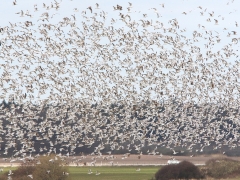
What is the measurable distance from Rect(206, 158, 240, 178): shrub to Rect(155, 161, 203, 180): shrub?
1.64m

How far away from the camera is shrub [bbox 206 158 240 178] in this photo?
56.2 meters

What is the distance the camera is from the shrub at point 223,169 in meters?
56.2

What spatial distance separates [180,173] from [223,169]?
4.01 metres

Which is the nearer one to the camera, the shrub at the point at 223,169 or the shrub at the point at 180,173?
the shrub at the point at 180,173

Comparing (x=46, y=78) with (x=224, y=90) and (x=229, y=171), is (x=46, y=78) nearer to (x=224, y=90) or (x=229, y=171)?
(x=224, y=90)

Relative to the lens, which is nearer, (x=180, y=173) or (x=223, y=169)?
(x=180, y=173)

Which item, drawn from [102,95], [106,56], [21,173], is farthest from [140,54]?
[21,173]

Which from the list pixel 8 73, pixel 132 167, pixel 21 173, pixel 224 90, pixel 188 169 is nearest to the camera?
pixel 8 73

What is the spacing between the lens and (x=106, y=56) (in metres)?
44.1

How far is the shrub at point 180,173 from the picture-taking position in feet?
180

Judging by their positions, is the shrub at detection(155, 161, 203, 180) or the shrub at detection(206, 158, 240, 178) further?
the shrub at detection(206, 158, 240, 178)

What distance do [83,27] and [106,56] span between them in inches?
211

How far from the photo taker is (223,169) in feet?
186

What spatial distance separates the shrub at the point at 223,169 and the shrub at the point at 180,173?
164 centimetres
